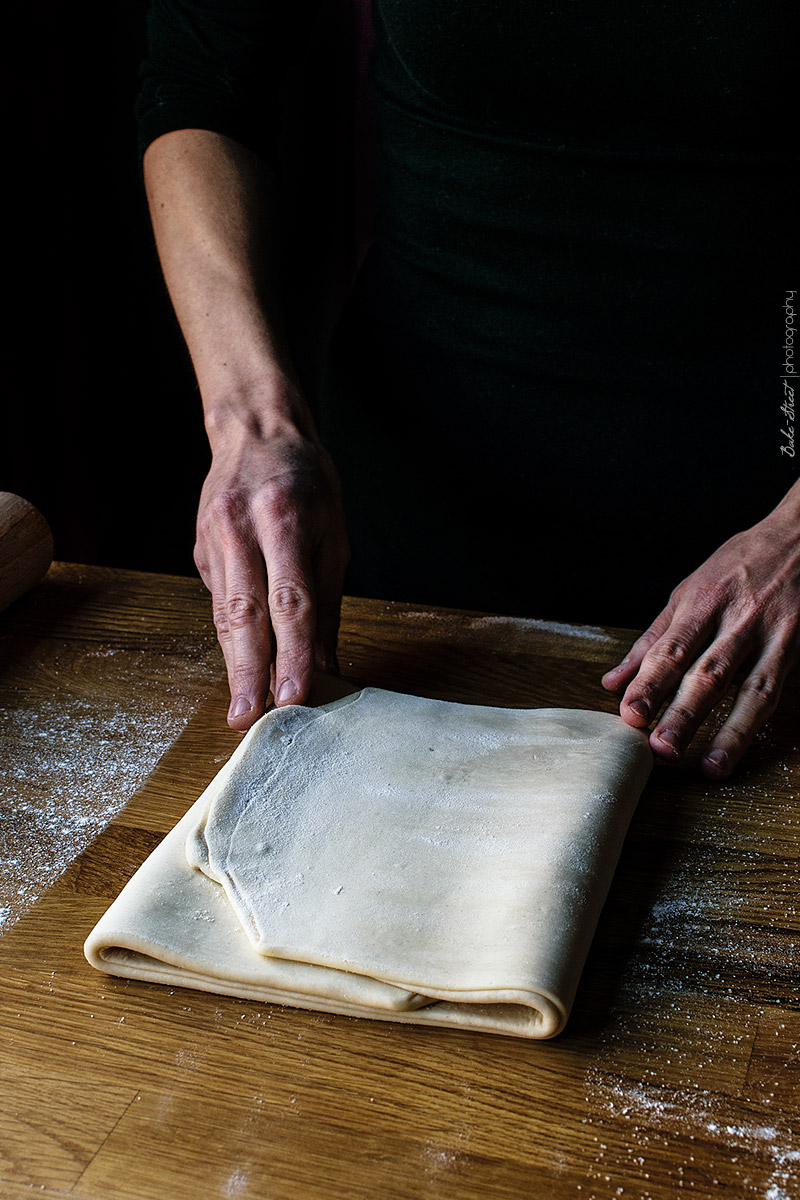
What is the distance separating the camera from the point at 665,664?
4.20ft

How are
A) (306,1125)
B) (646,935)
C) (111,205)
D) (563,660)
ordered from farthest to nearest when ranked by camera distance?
(111,205), (563,660), (646,935), (306,1125)

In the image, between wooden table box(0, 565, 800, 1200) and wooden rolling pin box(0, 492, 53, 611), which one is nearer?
wooden table box(0, 565, 800, 1200)

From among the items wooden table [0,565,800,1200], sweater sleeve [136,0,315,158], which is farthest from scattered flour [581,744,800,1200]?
sweater sleeve [136,0,315,158]

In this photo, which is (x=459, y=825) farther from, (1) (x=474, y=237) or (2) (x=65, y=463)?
(2) (x=65, y=463)

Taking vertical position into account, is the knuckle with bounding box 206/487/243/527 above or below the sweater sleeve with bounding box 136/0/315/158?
below

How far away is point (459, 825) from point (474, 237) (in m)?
0.99

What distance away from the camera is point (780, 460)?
66.5 inches

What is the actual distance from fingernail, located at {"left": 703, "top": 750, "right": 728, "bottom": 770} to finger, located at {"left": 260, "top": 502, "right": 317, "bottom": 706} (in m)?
0.48

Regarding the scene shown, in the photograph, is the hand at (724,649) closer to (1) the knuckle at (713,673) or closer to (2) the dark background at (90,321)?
(1) the knuckle at (713,673)

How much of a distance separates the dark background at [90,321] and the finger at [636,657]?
7.38 ft

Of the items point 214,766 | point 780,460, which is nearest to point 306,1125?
point 214,766

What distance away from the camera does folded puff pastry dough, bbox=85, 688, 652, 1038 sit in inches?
35.8

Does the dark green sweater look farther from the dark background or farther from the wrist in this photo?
the dark background

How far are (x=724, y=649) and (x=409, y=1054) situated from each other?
2.11 ft
